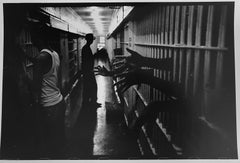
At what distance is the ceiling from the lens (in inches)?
64.9

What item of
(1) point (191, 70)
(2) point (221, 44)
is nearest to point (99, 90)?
(1) point (191, 70)

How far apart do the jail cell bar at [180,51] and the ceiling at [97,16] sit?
5.5 inches

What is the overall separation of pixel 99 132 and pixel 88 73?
1.19 feet

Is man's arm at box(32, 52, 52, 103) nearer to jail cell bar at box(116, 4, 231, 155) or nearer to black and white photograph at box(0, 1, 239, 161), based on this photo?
black and white photograph at box(0, 1, 239, 161)

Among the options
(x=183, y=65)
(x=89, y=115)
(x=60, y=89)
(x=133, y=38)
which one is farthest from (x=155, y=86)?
(x=60, y=89)

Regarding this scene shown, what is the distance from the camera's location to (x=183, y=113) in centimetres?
165

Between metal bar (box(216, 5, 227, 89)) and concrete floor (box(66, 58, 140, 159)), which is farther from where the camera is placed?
concrete floor (box(66, 58, 140, 159))

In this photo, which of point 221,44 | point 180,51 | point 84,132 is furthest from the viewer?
point 84,132

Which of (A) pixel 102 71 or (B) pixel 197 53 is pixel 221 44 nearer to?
(B) pixel 197 53

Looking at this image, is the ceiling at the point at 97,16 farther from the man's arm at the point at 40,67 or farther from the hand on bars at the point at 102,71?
the man's arm at the point at 40,67

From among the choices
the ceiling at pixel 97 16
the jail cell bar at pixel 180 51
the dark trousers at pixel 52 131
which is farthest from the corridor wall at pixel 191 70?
the dark trousers at pixel 52 131

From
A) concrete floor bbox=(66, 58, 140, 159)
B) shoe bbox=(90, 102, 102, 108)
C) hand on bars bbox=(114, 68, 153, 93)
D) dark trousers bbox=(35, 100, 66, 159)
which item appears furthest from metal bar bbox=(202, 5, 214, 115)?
dark trousers bbox=(35, 100, 66, 159)

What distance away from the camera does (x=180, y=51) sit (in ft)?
5.15

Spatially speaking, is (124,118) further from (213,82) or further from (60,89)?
(213,82)
